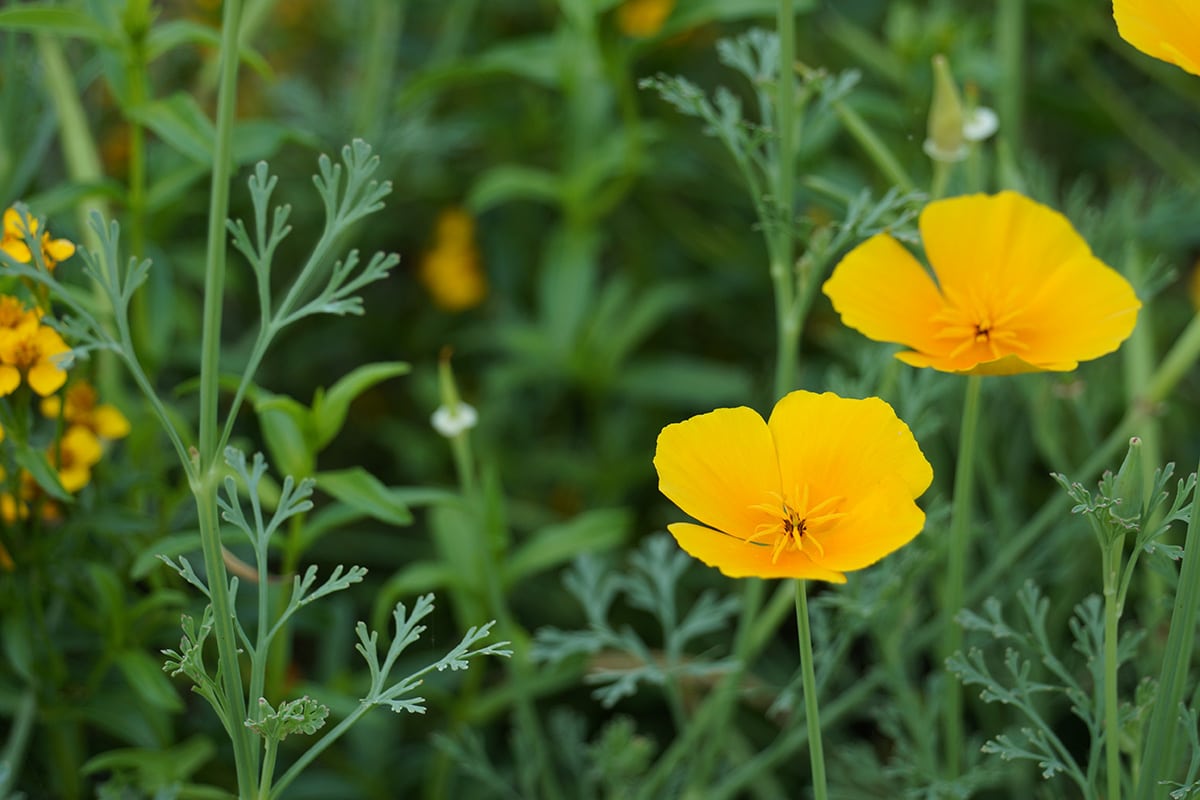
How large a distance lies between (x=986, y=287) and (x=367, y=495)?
41 cm

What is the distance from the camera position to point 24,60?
115 centimetres

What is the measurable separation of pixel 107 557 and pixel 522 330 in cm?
51

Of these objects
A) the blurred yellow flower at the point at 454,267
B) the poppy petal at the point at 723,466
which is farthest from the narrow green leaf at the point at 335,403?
the blurred yellow flower at the point at 454,267

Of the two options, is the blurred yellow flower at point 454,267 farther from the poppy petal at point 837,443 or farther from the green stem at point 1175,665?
the green stem at point 1175,665

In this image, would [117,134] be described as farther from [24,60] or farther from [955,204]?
[955,204]

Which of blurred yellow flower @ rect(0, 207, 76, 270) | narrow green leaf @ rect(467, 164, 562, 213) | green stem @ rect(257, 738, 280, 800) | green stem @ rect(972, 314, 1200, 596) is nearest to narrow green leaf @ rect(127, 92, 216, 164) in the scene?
blurred yellow flower @ rect(0, 207, 76, 270)

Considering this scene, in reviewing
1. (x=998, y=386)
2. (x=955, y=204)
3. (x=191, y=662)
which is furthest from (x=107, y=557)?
(x=998, y=386)

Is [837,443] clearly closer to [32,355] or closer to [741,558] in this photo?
[741,558]

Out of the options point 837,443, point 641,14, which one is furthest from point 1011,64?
point 837,443

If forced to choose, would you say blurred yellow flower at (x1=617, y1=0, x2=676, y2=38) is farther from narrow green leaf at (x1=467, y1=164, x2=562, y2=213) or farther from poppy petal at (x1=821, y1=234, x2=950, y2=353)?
poppy petal at (x1=821, y1=234, x2=950, y2=353)

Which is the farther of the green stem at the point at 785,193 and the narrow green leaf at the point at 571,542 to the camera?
the narrow green leaf at the point at 571,542

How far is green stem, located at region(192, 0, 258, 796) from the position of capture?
24.2 inches

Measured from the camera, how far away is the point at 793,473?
2.17 feet

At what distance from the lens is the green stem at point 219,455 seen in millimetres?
616
